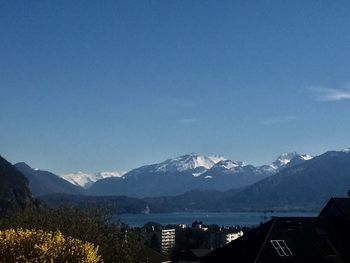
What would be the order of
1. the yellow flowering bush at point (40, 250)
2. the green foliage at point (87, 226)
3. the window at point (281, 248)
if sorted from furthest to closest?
the window at point (281, 248) → the green foliage at point (87, 226) → the yellow flowering bush at point (40, 250)

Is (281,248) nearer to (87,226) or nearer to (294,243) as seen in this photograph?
(294,243)

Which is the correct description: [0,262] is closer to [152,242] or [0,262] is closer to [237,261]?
[237,261]

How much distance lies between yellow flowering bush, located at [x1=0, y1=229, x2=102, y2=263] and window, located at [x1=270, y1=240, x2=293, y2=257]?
16279 millimetres

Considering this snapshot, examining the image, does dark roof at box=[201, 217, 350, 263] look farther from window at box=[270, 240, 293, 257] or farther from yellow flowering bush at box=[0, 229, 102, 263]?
yellow flowering bush at box=[0, 229, 102, 263]

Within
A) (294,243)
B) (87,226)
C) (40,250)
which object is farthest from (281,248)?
(40,250)

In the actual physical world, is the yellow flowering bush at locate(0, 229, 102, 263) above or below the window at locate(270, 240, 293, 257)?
above

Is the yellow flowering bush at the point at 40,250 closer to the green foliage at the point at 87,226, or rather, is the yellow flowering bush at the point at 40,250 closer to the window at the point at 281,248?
the green foliage at the point at 87,226

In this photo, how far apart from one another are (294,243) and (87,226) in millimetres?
13956

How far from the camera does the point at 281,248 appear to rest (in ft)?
143

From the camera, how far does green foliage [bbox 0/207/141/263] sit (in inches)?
1635

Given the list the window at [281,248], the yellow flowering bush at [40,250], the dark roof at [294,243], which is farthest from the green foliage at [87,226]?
the yellow flowering bush at [40,250]

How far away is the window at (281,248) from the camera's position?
43156 millimetres

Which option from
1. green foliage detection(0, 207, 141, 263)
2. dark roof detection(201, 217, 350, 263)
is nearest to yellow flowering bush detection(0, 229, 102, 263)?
green foliage detection(0, 207, 141, 263)

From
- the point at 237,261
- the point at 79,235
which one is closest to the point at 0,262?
the point at 79,235
